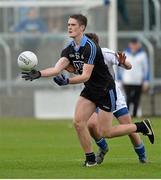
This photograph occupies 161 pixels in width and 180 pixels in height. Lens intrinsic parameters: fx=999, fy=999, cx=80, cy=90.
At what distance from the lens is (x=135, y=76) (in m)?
28.6

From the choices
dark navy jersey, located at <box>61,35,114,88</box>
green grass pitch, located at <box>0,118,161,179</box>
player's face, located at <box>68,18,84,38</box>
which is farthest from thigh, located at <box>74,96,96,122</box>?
player's face, located at <box>68,18,84,38</box>

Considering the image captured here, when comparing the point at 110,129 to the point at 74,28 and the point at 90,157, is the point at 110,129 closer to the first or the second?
the point at 90,157

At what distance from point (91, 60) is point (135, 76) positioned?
14.2m

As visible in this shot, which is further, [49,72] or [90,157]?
[90,157]

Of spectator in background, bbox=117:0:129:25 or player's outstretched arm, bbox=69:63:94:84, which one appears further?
spectator in background, bbox=117:0:129:25

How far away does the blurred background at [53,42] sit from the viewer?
29.8 m

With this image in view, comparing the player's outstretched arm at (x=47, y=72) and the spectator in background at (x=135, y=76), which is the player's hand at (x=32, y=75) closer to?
the player's outstretched arm at (x=47, y=72)

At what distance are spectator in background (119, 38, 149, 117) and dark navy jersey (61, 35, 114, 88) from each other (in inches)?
524

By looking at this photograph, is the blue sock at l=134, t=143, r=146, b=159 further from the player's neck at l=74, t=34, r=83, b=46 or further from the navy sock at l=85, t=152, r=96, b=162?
the player's neck at l=74, t=34, r=83, b=46

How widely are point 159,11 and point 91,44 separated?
646 inches

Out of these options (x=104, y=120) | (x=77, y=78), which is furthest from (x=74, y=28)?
(x=104, y=120)

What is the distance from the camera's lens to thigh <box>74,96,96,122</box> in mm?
→ 14578

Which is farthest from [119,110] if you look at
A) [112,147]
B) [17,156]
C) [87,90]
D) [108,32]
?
[108,32]

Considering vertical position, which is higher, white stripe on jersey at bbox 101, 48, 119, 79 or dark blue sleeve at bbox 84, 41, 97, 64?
dark blue sleeve at bbox 84, 41, 97, 64
